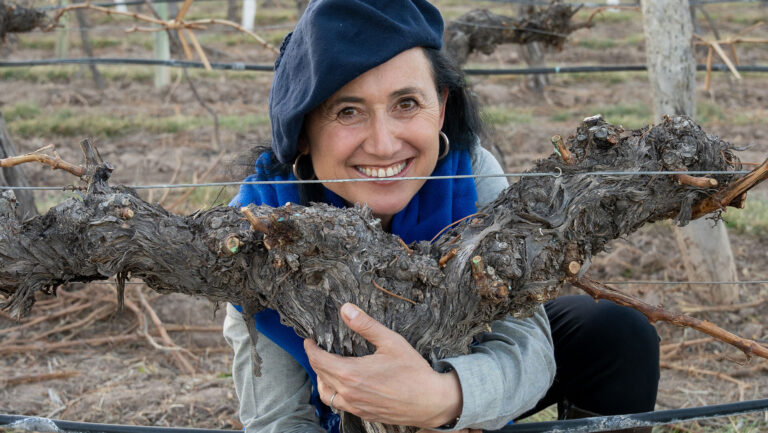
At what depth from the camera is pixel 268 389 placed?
5.60 ft

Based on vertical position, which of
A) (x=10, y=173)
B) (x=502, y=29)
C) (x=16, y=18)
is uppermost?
(x=502, y=29)

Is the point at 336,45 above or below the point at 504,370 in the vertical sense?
above

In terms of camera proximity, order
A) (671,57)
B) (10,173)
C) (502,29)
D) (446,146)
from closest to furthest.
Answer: (446,146), (671,57), (10,173), (502,29)

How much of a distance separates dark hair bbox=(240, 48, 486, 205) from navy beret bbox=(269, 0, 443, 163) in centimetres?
15

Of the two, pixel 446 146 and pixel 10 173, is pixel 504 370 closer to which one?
pixel 446 146

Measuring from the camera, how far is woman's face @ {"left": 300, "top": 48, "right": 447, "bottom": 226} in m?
1.50

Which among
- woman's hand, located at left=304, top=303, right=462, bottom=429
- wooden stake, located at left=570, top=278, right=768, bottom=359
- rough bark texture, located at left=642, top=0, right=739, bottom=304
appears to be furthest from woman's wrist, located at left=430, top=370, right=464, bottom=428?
rough bark texture, located at left=642, top=0, right=739, bottom=304

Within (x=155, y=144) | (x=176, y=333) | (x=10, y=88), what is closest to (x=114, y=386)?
(x=176, y=333)

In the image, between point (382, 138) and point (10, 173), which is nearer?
point (382, 138)

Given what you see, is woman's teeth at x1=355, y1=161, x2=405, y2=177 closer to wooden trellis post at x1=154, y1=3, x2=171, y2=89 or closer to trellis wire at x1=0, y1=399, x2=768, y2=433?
trellis wire at x1=0, y1=399, x2=768, y2=433

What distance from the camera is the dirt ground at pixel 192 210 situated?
279cm

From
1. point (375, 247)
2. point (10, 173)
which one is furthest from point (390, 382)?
point (10, 173)

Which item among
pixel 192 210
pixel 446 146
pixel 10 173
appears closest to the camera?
pixel 446 146

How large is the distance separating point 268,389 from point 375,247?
50cm
